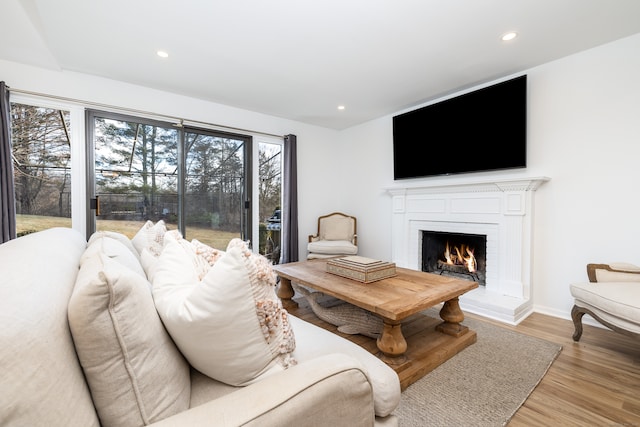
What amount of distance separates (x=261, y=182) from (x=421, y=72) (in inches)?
98.1

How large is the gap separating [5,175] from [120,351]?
2950 millimetres

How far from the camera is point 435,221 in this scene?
3428mm

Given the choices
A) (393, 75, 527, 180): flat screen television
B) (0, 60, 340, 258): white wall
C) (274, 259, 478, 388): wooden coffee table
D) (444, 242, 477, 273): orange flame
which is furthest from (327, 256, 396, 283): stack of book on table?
Result: (0, 60, 340, 258): white wall

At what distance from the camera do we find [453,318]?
6.65 feet

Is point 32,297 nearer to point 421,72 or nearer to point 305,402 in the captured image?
point 305,402

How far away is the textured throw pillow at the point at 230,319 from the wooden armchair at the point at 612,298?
2.15 meters

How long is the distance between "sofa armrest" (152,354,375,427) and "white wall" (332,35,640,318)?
2828 mm

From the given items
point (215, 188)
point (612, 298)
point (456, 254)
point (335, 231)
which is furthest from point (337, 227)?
point (612, 298)

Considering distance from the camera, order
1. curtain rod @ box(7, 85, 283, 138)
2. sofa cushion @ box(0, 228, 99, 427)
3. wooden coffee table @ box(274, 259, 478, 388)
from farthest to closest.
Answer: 1. curtain rod @ box(7, 85, 283, 138)
2. wooden coffee table @ box(274, 259, 478, 388)
3. sofa cushion @ box(0, 228, 99, 427)

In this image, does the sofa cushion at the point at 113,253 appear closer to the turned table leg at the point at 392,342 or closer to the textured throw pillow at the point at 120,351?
the textured throw pillow at the point at 120,351

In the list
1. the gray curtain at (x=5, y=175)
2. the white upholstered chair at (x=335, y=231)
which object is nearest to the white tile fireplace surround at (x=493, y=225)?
the white upholstered chair at (x=335, y=231)

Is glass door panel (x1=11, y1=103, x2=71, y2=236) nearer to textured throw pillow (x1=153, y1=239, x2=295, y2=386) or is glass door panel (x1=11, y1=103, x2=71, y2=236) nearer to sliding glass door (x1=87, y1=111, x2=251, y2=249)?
sliding glass door (x1=87, y1=111, x2=251, y2=249)

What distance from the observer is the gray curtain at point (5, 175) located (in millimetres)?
2326

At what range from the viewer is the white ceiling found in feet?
6.15
